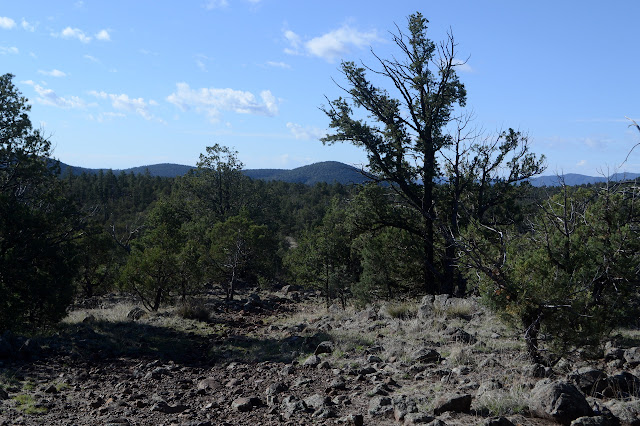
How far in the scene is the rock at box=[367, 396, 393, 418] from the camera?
5.18 metres

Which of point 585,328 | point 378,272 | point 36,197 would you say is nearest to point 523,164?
point 378,272

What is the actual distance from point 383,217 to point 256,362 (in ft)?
28.3

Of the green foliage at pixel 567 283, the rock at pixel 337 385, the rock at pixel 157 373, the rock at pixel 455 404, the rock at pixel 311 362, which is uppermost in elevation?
the green foliage at pixel 567 283

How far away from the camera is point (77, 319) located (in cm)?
1401

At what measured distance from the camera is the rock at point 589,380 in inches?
214

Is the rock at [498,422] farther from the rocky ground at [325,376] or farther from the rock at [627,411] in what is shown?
the rock at [627,411]

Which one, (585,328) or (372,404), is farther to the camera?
(585,328)

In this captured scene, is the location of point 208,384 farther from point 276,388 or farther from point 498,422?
point 498,422

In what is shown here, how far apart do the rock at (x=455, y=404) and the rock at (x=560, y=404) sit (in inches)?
24.4

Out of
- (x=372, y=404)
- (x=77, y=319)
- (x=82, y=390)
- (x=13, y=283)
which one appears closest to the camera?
(x=372, y=404)

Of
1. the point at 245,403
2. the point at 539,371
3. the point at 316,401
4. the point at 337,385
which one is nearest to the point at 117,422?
the point at 245,403

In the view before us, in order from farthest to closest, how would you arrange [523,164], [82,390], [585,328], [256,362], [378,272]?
[378,272] < [523,164] < [256,362] < [82,390] < [585,328]

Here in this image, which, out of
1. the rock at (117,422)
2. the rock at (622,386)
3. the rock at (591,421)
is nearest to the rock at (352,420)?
the rock at (591,421)

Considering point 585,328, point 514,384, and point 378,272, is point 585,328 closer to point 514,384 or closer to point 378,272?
point 514,384
